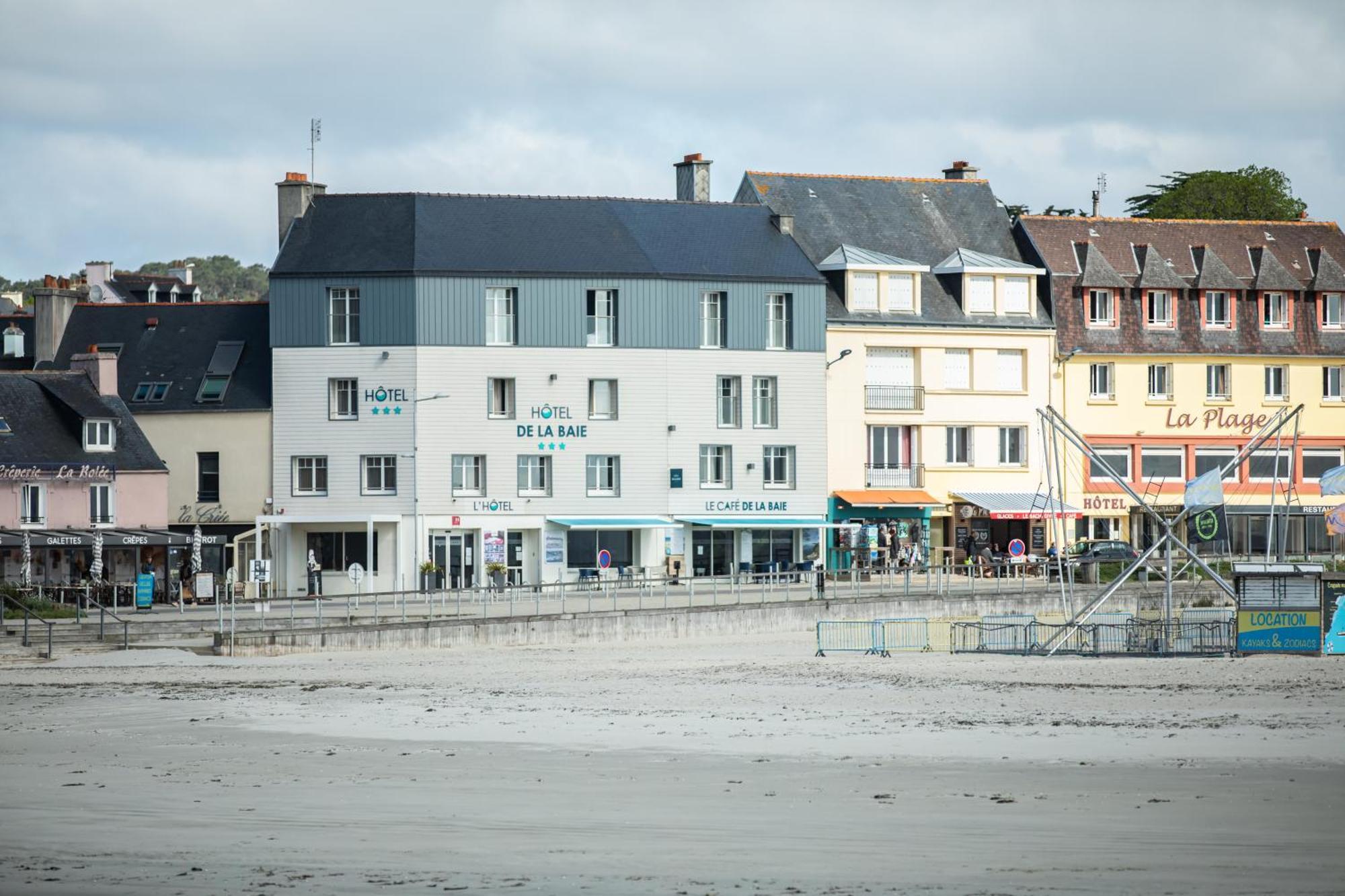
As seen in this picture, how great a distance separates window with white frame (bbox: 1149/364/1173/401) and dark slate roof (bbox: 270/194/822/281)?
1241cm

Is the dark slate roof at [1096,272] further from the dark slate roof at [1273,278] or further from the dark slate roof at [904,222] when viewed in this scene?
the dark slate roof at [1273,278]

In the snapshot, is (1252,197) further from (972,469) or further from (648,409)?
(648,409)

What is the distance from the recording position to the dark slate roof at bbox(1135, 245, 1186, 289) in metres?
63.2

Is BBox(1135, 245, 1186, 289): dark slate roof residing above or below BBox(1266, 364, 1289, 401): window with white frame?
above

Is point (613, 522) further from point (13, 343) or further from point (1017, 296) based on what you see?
point (13, 343)

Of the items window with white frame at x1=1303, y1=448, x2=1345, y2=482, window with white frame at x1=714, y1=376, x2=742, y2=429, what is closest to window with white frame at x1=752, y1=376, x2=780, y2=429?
window with white frame at x1=714, y1=376, x2=742, y2=429

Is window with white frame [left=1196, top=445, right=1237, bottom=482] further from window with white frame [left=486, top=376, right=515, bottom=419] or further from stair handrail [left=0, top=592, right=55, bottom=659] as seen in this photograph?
stair handrail [left=0, top=592, right=55, bottom=659]

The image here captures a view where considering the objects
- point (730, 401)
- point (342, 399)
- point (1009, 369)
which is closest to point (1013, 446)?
point (1009, 369)

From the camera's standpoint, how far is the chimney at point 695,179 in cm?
6216

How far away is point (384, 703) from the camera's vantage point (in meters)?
28.5

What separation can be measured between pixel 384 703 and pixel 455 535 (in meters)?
26.0

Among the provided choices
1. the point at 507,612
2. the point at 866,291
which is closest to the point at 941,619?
the point at 507,612

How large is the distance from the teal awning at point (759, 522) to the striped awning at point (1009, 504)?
16.6 feet

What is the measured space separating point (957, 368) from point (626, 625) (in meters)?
21.2
